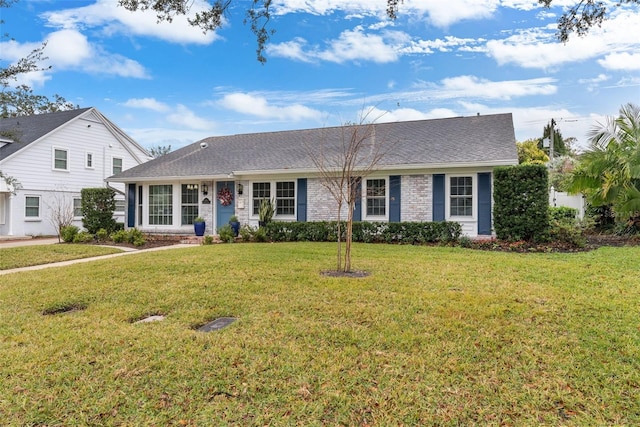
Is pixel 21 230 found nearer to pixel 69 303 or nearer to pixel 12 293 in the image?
pixel 12 293

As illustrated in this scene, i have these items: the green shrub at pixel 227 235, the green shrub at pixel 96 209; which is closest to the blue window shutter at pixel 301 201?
the green shrub at pixel 227 235

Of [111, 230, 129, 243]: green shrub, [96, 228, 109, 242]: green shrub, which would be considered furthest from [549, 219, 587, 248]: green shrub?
[96, 228, 109, 242]: green shrub

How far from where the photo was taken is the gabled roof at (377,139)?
501 inches

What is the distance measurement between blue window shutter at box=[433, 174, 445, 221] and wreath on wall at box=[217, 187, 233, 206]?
7.56 metres

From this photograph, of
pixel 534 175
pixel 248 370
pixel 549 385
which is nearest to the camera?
pixel 549 385

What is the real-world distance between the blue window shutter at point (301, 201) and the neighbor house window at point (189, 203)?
4.34m

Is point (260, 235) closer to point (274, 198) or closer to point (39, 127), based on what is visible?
point (274, 198)

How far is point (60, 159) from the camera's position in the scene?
2039cm

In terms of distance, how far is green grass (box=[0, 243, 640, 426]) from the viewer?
2.80 metres

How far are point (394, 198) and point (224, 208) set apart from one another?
656 centimetres

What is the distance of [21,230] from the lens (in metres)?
18.7

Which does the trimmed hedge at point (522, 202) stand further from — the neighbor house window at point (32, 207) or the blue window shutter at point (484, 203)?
the neighbor house window at point (32, 207)

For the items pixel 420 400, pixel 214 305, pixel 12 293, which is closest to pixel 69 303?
pixel 12 293

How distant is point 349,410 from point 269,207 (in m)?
11.7
